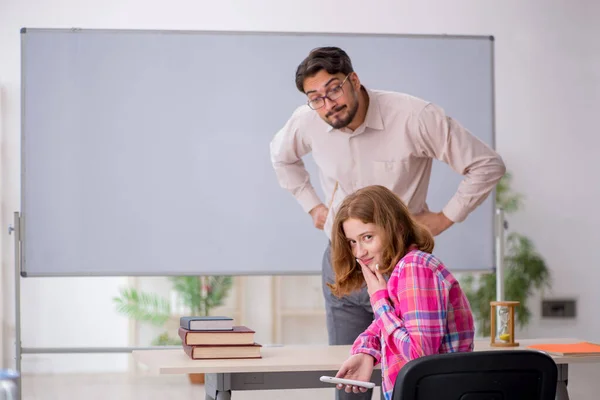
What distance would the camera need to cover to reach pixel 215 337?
244 centimetres

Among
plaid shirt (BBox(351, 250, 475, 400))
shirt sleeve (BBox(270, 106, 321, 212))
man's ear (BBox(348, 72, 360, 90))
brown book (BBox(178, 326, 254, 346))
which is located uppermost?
man's ear (BBox(348, 72, 360, 90))

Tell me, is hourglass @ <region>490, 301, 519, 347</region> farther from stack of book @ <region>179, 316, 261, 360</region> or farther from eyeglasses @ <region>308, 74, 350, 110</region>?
eyeglasses @ <region>308, 74, 350, 110</region>

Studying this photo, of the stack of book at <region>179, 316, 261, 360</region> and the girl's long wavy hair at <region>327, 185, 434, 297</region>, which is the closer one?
the girl's long wavy hair at <region>327, 185, 434, 297</region>

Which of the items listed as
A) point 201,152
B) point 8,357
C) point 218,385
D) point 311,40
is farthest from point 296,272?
point 8,357

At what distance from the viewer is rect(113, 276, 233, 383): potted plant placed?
18.0 feet

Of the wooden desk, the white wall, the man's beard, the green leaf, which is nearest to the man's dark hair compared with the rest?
the man's beard

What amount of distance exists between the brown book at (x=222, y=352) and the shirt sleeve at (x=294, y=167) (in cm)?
140

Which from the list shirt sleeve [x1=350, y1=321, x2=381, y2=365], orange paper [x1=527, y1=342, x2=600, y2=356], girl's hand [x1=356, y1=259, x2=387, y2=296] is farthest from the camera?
orange paper [x1=527, y1=342, x2=600, y2=356]

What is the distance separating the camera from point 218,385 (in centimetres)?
235

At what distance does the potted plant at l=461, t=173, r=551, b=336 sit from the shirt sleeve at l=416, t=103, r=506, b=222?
195 cm

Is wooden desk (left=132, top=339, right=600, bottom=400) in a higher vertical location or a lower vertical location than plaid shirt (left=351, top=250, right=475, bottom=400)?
lower

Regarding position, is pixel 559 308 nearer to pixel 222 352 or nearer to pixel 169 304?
pixel 169 304

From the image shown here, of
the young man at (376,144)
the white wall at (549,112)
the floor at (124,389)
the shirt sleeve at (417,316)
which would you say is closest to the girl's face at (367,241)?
the shirt sleeve at (417,316)

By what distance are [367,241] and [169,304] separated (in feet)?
11.8
